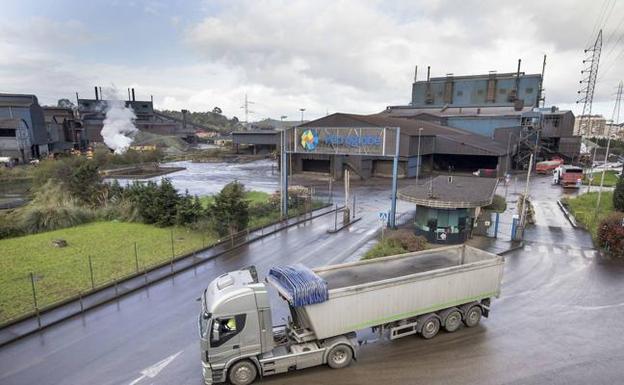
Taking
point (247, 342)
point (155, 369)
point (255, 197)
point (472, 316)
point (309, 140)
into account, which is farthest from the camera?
point (255, 197)

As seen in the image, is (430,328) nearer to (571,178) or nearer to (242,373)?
(242,373)

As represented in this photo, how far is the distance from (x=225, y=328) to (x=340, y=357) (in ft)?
12.1

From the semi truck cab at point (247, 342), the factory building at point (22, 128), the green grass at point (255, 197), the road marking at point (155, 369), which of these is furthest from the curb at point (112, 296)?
the factory building at point (22, 128)

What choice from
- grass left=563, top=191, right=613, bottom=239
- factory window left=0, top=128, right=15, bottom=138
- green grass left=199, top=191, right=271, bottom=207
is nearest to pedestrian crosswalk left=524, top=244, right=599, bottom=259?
grass left=563, top=191, right=613, bottom=239

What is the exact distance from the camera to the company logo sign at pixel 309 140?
2935 centimetres

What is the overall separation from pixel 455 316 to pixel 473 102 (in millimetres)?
88822

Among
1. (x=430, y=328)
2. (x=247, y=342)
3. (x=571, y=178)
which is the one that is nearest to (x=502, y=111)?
(x=571, y=178)

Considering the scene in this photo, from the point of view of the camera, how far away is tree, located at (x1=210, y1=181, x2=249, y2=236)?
25734 mm

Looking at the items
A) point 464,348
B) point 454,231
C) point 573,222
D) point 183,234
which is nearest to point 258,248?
point 183,234

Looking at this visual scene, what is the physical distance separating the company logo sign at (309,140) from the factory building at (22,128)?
6818cm

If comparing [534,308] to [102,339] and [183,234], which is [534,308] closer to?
[102,339]

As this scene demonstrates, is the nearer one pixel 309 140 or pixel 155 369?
pixel 155 369

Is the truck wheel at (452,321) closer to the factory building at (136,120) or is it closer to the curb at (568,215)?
the curb at (568,215)

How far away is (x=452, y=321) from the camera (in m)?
12.7
